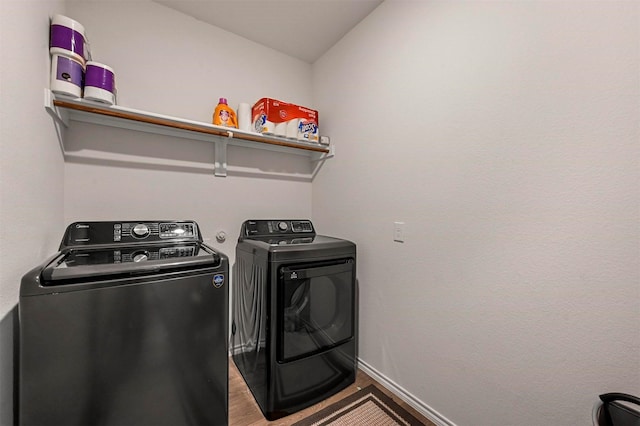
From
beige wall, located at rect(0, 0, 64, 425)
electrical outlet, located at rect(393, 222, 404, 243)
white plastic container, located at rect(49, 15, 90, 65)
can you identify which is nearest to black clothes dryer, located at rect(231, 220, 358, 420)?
electrical outlet, located at rect(393, 222, 404, 243)

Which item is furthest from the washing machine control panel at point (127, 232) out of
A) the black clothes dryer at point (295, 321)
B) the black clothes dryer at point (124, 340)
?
the black clothes dryer at point (295, 321)

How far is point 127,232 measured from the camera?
145 cm

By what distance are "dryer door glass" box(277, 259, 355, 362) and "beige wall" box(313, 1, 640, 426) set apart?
23 centimetres

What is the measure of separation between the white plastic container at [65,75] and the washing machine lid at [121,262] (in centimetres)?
77

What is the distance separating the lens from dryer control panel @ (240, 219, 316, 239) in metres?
1.96

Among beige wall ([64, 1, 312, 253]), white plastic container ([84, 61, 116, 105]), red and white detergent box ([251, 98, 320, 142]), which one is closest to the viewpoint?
white plastic container ([84, 61, 116, 105])

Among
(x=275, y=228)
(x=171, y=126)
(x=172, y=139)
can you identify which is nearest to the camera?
(x=171, y=126)

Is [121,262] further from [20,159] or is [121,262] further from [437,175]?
[437,175]

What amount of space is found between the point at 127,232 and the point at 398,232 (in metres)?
1.60

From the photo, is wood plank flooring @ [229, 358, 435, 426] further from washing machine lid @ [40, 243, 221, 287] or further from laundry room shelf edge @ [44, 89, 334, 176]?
laundry room shelf edge @ [44, 89, 334, 176]

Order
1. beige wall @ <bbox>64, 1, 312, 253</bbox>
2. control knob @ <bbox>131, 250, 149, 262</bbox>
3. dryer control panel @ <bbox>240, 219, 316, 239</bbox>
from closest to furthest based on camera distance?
control knob @ <bbox>131, 250, 149, 262</bbox> < beige wall @ <bbox>64, 1, 312, 253</bbox> < dryer control panel @ <bbox>240, 219, 316, 239</bbox>

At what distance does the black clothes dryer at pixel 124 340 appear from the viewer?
81 centimetres

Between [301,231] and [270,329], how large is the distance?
930mm

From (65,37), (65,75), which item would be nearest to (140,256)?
(65,75)
